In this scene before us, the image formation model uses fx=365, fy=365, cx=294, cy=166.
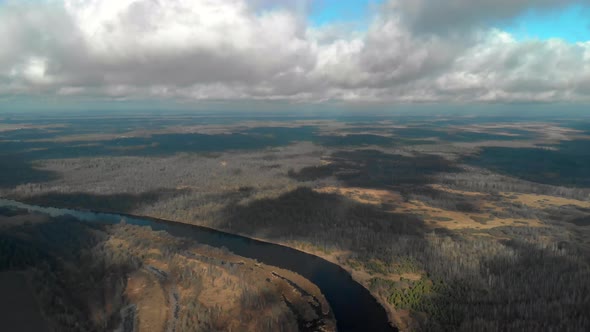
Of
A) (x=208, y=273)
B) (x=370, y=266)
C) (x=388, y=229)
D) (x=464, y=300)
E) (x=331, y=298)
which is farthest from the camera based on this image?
(x=388, y=229)

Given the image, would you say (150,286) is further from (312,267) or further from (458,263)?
(458,263)

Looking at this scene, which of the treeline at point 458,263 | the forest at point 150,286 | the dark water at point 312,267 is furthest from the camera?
the dark water at point 312,267

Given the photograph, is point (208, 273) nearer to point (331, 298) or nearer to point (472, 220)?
point (331, 298)

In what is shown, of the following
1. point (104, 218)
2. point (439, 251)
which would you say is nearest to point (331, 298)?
point (439, 251)

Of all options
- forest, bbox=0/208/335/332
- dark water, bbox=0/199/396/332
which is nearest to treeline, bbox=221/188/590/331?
dark water, bbox=0/199/396/332

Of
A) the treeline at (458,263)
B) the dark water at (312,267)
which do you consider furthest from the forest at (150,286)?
the treeline at (458,263)

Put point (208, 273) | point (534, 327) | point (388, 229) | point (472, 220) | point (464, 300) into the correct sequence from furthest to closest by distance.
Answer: point (472, 220) → point (388, 229) → point (208, 273) → point (464, 300) → point (534, 327)

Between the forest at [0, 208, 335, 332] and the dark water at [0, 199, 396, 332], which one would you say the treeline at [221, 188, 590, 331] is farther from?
the forest at [0, 208, 335, 332]

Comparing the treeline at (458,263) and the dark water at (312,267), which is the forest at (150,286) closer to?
the dark water at (312,267)

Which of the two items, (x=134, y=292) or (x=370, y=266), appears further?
(x=370, y=266)
